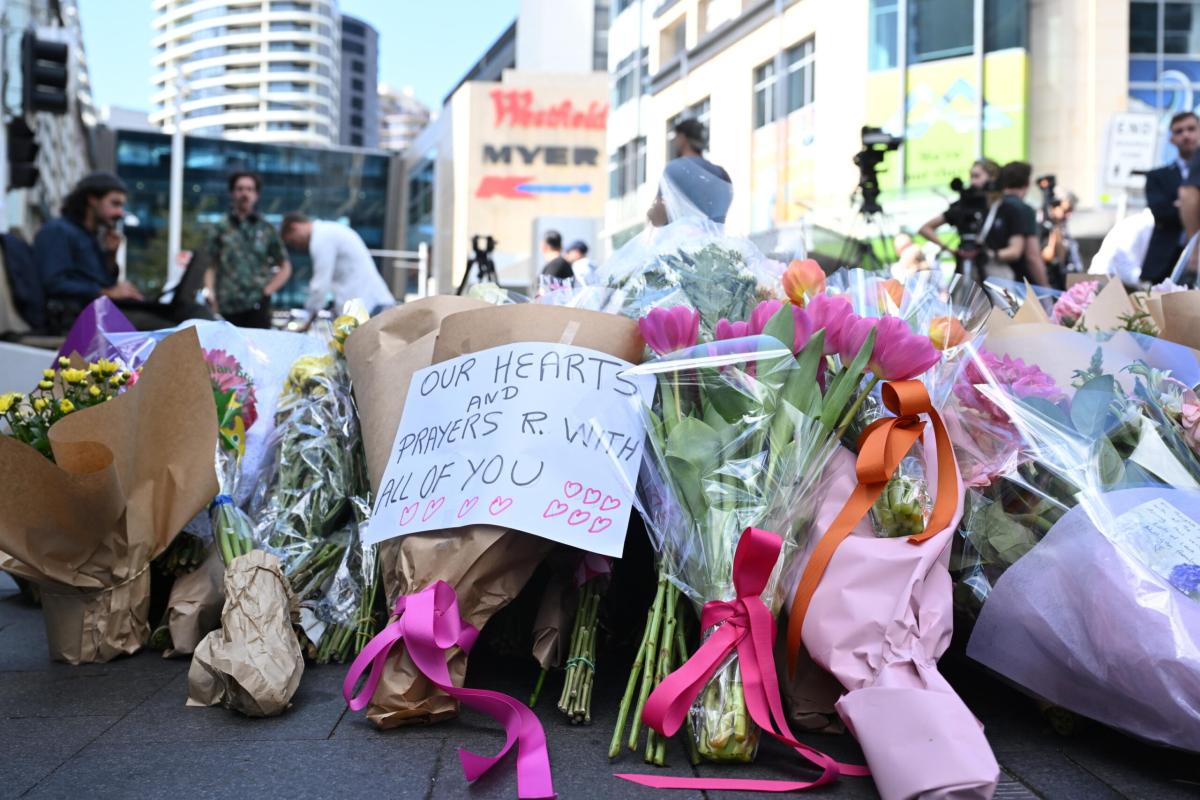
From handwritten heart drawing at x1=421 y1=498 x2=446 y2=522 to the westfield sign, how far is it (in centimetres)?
5343

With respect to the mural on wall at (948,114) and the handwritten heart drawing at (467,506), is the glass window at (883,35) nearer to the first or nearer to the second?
the mural on wall at (948,114)

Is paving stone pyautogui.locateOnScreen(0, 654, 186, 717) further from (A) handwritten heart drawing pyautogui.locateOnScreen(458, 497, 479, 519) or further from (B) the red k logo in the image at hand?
(B) the red k logo

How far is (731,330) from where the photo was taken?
2475 mm

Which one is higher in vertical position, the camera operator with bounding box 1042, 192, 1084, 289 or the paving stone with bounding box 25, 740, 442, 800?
the camera operator with bounding box 1042, 192, 1084, 289

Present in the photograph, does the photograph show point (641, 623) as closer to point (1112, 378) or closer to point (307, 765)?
point (307, 765)

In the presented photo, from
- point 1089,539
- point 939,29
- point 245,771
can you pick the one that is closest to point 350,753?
point 245,771

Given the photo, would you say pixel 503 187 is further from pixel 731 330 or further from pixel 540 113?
pixel 731 330

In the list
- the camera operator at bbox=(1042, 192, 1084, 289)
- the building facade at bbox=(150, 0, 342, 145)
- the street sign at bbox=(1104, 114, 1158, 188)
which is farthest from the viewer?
the building facade at bbox=(150, 0, 342, 145)

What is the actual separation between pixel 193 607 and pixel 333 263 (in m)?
4.67

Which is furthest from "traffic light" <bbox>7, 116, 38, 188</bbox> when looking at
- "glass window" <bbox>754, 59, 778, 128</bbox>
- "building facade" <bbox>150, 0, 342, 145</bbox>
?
"building facade" <bbox>150, 0, 342, 145</bbox>

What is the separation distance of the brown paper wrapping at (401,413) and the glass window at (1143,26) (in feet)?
57.9

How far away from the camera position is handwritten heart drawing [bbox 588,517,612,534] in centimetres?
236

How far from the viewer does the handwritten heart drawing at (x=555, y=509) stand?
236cm

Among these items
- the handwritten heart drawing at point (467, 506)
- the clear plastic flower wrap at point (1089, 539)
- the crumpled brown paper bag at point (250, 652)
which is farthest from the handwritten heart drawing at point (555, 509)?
the clear plastic flower wrap at point (1089, 539)
